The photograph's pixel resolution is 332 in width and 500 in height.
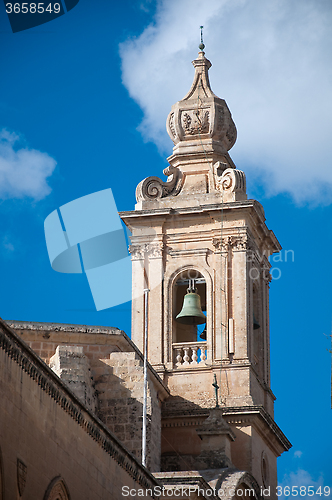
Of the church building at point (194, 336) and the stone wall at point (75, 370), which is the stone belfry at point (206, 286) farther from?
the stone wall at point (75, 370)

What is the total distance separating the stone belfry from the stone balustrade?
25 millimetres

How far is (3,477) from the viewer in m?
15.7

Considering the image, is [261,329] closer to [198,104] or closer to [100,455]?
[198,104]

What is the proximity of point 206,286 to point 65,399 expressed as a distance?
16189mm

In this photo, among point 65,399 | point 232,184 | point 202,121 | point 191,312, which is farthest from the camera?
point 202,121

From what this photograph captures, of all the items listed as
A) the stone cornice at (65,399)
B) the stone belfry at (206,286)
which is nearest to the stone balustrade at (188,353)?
the stone belfry at (206,286)

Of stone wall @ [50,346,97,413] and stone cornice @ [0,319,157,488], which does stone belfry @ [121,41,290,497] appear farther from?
stone cornice @ [0,319,157,488]

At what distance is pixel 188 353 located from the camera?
33.5 metres

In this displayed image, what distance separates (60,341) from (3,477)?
42.6ft

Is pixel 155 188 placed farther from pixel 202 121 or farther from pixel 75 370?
pixel 75 370

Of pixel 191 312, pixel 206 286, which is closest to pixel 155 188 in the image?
pixel 206 286

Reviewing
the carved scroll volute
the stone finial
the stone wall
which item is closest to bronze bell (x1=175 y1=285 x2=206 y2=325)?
the carved scroll volute

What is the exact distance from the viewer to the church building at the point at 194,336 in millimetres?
28609

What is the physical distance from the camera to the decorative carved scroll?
115 feet
